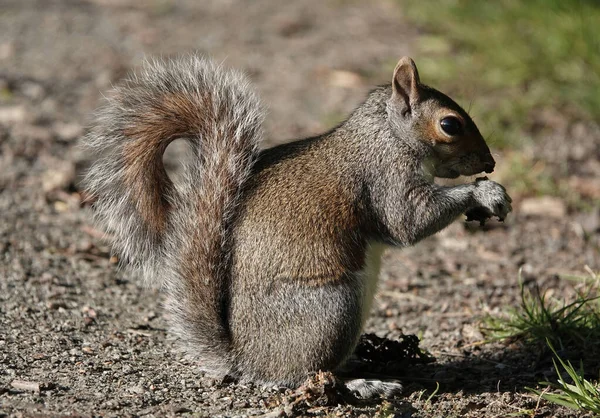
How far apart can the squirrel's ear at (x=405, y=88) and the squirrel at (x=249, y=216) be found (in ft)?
0.13

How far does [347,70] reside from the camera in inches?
290

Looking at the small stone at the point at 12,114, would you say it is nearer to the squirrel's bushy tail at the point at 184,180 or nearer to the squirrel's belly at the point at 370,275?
the squirrel's bushy tail at the point at 184,180

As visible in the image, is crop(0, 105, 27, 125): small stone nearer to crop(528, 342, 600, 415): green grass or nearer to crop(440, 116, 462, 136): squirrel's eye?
crop(440, 116, 462, 136): squirrel's eye

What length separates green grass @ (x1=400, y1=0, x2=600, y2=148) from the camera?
251 inches

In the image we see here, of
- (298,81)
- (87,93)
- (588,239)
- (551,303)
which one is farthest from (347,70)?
(551,303)

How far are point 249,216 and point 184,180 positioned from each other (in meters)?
0.28

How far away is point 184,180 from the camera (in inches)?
124

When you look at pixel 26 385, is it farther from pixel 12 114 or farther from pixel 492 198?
pixel 12 114

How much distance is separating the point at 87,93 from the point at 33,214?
85.9 inches

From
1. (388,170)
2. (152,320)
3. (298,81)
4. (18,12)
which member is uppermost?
(18,12)

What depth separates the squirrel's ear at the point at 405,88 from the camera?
10.9ft

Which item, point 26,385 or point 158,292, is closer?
point 26,385

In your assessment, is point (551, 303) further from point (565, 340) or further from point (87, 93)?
point (87, 93)

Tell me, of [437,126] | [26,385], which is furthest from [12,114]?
[437,126]
